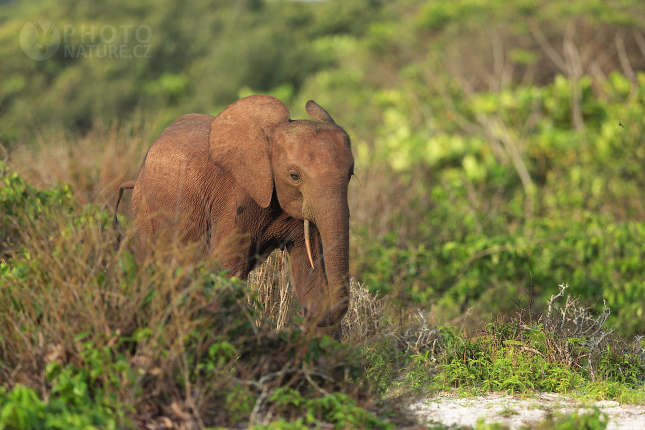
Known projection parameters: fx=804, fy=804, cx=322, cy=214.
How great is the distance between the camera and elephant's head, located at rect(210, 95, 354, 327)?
4.29 meters

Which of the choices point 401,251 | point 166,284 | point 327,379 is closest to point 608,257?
point 401,251

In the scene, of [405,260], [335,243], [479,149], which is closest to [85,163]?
[405,260]

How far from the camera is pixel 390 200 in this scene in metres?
10.4

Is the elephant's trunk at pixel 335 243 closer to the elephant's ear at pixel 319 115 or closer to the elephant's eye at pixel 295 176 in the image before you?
the elephant's eye at pixel 295 176

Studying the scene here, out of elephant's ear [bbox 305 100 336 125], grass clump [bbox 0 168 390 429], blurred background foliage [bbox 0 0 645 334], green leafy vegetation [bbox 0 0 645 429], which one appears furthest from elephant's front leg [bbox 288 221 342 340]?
grass clump [bbox 0 168 390 429]

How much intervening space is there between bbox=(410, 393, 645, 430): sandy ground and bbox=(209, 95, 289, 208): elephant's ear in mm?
1514

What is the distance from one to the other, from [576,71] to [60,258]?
44.1ft

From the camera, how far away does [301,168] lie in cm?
442

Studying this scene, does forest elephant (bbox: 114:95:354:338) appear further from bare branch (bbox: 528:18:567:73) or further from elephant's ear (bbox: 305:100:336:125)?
bare branch (bbox: 528:18:567:73)

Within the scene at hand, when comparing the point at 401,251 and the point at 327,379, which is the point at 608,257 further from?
the point at 327,379

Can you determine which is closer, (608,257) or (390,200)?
(608,257)

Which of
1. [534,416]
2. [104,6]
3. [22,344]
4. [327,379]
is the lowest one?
[534,416]

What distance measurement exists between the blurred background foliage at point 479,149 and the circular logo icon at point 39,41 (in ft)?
10.3

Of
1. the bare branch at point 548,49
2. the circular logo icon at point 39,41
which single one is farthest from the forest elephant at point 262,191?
the circular logo icon at point 39,41
